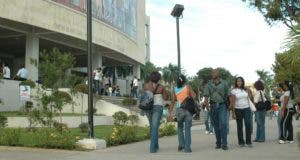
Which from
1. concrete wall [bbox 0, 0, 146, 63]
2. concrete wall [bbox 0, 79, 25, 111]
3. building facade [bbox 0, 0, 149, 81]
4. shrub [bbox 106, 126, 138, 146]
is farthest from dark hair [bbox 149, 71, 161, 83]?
concrete wall [bbox 0, 0, 146, 63]

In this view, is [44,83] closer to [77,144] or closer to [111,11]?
[77,144]

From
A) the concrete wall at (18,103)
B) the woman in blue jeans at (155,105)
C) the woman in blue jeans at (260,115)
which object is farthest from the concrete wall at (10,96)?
the woman in blue jeans at (155,105)

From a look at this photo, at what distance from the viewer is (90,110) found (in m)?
13.3

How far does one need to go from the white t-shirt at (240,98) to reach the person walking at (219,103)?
0.58 m

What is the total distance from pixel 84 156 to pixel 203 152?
2.62 metres

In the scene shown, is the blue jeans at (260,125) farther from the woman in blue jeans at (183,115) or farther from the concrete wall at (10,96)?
the concrete wall at (10,96)

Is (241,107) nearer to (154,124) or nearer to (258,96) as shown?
(258,96)

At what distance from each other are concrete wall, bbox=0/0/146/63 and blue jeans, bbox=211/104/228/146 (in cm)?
1914

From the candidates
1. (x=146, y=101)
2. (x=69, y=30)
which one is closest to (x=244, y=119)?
(x=146, y=101)

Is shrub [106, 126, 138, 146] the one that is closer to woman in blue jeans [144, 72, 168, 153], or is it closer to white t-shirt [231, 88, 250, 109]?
woman in blue jeans [144, 72, 168, 153]

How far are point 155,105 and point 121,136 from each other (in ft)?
8.77

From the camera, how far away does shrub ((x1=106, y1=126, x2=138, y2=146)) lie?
14553 mm

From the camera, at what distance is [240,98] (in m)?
13.7

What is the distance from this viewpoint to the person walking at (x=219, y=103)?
12.9 meters
